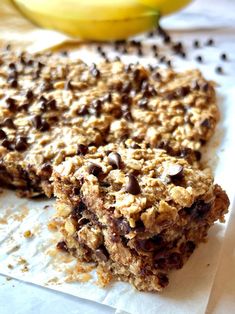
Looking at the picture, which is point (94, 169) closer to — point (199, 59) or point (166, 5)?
point (199, 59)

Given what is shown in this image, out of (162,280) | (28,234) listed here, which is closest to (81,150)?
(28,234)

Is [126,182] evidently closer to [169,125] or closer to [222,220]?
[222,220]

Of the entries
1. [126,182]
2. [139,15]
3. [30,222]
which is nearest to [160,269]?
[126,182]

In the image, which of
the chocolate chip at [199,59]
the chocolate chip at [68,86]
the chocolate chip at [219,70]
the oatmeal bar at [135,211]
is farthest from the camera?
the chocolate chip at [199,59]

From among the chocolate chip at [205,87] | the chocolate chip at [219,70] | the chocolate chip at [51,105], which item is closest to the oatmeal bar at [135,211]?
the chocolate chip at [51,105]

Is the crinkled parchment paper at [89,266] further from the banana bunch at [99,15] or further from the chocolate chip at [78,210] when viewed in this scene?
the banana bunch at [99,15]

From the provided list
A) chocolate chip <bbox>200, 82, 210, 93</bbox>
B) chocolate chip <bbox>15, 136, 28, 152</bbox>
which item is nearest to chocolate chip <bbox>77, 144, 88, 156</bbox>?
chocolate chip <bbox>15, 136, 28, 152</bbox>
